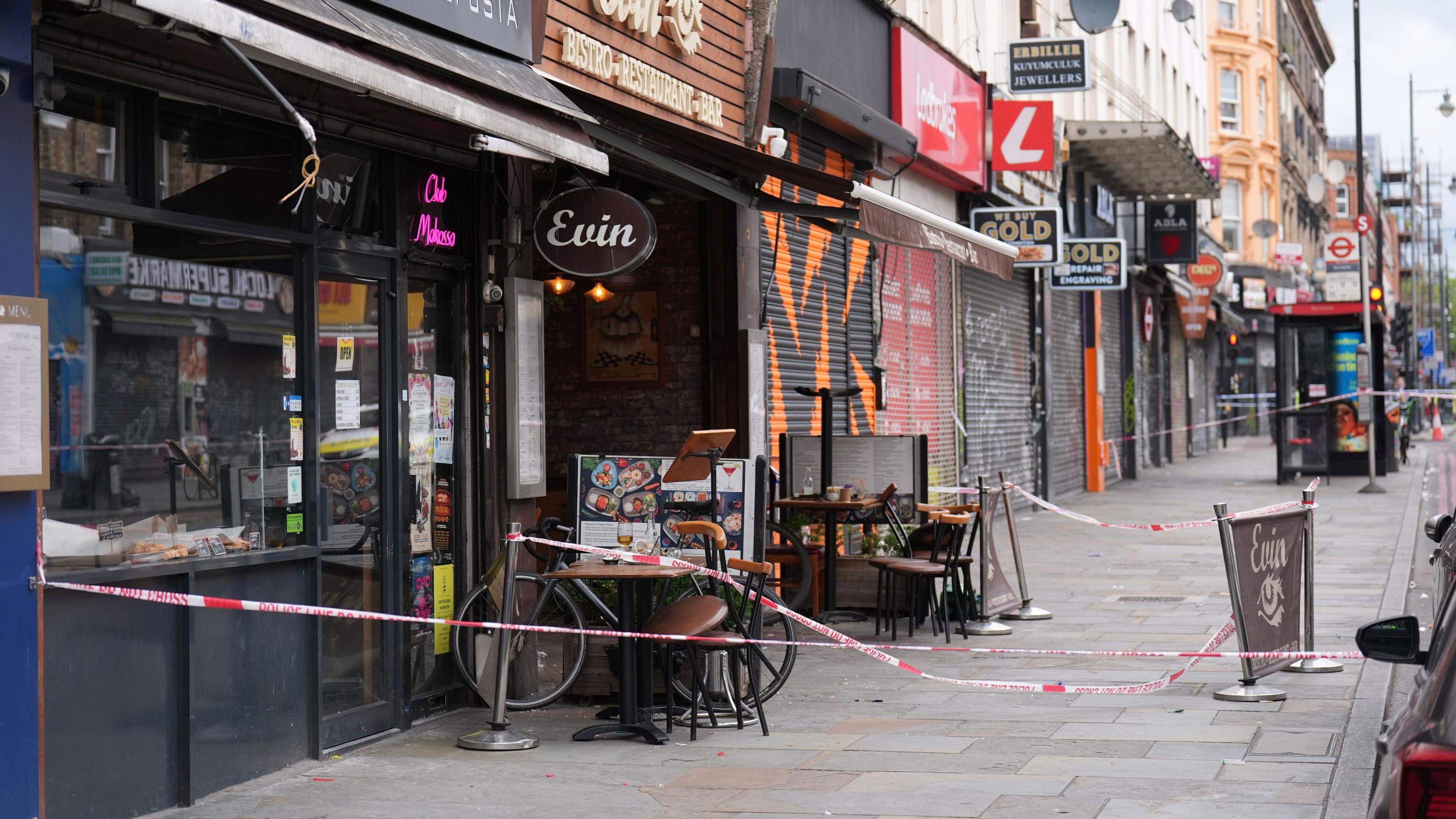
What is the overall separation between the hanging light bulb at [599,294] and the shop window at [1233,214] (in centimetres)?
4443

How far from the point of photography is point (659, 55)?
10.8 metres

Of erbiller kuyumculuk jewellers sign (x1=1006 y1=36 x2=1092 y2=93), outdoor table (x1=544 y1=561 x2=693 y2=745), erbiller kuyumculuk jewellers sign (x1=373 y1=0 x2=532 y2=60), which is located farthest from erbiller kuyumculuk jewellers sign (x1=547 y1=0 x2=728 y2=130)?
erbiller kuyumculuk jewellers sign (x1=1006 y1=36 x2=1092 y2=93)

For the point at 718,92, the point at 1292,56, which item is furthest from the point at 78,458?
the point at 1292,56

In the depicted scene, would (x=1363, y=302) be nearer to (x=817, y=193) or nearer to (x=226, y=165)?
(x=817, y=193)

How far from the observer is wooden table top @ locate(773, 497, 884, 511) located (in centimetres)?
1158

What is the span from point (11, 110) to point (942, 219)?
7.35m

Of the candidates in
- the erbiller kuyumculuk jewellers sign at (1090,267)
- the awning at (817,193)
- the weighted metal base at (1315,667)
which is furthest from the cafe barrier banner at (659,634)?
the erbiller kuyumculuk jewellers sign at (1090,267)

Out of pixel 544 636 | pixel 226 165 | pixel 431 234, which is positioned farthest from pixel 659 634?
pixel 226 165

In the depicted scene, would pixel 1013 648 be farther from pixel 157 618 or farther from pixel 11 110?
pixel 11 110

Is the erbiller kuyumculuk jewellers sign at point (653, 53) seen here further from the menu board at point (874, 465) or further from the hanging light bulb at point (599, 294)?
the menu board at point (874, 465)

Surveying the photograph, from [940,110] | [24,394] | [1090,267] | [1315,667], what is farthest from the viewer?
[1090,267]

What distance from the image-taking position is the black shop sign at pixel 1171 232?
99.7ft

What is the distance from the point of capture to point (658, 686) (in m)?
8.84

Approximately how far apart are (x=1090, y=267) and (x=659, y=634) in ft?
55.8
